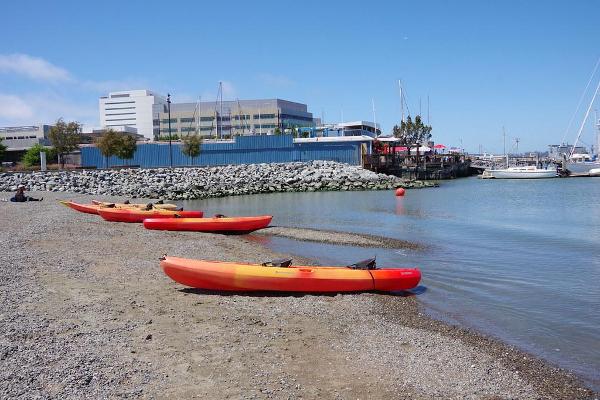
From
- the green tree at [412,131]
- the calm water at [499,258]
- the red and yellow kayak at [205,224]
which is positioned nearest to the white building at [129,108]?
the green tree at [412,131]

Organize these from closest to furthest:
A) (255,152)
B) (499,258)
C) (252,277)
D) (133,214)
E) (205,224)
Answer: (252,277), (499,258), (205,224), (133,214), (255,152)

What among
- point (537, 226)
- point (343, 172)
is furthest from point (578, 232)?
point (343, 172)

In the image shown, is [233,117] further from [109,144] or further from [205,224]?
[205,224]

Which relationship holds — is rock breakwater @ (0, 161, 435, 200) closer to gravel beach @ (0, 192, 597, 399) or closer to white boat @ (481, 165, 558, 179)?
white boat @ (481, 165, 558, 179)

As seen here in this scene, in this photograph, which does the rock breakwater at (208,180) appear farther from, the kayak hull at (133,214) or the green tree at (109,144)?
the kayak hull at (133,214)

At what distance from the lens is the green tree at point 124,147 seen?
228ft

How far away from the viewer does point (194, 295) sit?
12.7 meters

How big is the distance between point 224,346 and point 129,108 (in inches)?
7050

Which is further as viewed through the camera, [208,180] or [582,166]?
[582,166]

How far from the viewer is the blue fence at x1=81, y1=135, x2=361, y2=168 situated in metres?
78.8

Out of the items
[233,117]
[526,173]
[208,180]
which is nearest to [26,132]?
[233,117]

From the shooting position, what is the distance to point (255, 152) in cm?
7919

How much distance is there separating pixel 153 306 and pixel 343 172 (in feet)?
199

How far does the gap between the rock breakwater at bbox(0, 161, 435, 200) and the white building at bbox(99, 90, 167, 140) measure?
101862mm
